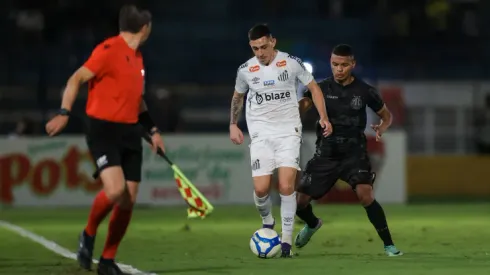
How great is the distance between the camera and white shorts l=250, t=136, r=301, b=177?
11.5 m

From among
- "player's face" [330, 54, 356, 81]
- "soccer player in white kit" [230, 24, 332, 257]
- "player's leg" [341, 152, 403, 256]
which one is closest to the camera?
"soccer player in white kit" [230, 24, 332, 257]

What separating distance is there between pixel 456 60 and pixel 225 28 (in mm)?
5846

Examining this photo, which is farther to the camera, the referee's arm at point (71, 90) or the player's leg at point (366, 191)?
the player's leg at point (366, 191)

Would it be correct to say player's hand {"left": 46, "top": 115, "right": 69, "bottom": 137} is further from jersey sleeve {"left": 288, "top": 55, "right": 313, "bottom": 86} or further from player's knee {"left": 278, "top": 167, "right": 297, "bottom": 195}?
jersey sleeve {"left": 288, "top": 55, "right": 313, "bottom": 86}

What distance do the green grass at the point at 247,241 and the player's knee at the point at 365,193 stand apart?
1.75ft

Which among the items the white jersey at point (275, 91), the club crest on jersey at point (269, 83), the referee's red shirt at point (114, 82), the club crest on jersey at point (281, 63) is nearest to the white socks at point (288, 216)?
the white jersey at point (275, 91)

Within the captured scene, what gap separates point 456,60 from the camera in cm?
2992

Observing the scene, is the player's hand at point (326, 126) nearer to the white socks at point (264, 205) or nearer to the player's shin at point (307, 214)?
the white socks at point (264, 205)

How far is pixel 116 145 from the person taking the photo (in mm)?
9414

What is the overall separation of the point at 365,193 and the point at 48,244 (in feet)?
13.0

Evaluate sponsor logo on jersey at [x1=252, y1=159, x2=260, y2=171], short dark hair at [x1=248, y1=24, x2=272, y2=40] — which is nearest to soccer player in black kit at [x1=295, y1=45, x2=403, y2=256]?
sponsor logo on jersey at [x1=252, y1=159, x2=260, y2=171]

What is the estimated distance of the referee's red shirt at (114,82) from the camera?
9.37 m

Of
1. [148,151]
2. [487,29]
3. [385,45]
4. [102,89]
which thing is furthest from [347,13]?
[102,89]

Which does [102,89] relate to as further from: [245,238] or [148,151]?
[148,151]
